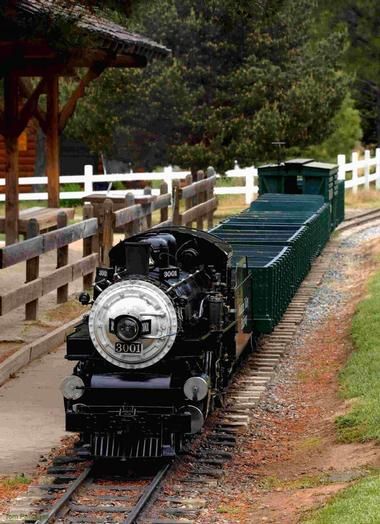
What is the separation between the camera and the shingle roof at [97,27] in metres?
14.8

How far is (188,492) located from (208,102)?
2329cm

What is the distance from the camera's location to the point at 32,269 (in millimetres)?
16797

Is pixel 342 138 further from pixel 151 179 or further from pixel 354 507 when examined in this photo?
pixel 354 507

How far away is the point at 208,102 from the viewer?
3266cm

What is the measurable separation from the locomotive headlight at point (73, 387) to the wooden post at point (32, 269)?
6096 mm

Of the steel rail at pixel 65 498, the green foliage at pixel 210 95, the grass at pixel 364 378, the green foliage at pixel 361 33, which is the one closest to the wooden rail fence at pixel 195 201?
the green foliage at pixel 210 95

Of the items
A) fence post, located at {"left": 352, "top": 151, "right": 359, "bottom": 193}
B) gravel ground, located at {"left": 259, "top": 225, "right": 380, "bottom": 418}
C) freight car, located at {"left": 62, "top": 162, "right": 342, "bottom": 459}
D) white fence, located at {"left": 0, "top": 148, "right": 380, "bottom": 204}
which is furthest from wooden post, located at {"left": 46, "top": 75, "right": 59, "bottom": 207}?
fence post, located at {"left": 352, "top": 151, "right": 359, "bottom": 193}

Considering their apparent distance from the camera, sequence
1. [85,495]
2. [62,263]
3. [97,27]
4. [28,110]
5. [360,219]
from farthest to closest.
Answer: [360,219] < [28,110] < [62,263] < [97,27] < [85,495]

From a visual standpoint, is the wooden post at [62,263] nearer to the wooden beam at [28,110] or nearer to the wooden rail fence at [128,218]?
the wooden rail fence at [128,218]

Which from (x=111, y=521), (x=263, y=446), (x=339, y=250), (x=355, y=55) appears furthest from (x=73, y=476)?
(x=355, y=55)

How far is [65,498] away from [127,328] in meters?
1.68

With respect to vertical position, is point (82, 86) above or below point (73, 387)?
above

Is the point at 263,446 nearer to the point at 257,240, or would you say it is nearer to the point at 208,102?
the point at 257,240

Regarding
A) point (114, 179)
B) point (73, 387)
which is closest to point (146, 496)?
point (73, 387)
